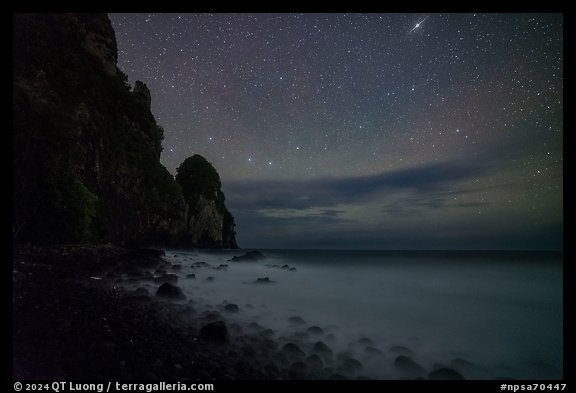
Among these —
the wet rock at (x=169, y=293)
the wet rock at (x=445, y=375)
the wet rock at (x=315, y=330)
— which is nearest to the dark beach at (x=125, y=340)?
the wet rock at (x=169, y=293)

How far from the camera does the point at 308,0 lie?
346cm

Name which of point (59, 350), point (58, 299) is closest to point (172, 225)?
point (58, 299)

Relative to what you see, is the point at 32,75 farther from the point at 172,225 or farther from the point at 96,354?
the point at 172,225

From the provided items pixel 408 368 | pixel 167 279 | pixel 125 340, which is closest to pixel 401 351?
pixel 408 368

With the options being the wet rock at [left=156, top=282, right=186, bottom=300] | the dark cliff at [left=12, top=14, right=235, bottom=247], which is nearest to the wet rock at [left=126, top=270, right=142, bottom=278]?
the wet rock at [left=156, top=282, right=186, bottom=300]

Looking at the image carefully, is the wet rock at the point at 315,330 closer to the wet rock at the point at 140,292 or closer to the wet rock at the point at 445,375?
the wet rock at the point at 445,375

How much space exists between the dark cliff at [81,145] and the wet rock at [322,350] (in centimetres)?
772

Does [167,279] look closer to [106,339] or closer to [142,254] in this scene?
[106,339]

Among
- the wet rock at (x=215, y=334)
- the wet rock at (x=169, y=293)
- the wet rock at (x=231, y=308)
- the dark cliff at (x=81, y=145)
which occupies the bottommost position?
the wet rock at (x=231, y=308)

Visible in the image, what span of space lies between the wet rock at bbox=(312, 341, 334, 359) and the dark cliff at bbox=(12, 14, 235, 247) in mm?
7720

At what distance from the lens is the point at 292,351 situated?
4301 mm

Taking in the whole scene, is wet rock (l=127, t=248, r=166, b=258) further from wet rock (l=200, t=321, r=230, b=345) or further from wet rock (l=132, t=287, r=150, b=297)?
wet rock (l=200, t=321, r=230, b=345)

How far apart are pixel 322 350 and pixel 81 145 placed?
47.0 feet

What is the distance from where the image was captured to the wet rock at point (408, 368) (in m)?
4.28
